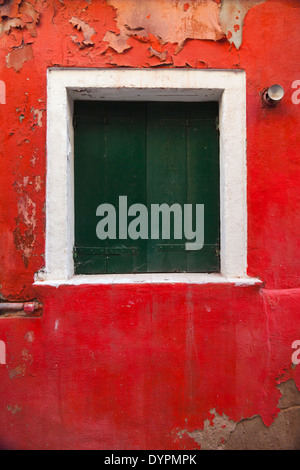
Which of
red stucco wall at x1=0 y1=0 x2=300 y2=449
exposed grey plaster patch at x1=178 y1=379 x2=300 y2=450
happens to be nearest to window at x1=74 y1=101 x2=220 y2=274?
red stucco wall at x1=0 y1=0 x2=300 y2=449

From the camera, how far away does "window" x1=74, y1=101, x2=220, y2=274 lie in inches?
92.7

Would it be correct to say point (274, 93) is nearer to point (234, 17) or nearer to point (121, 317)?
point (234, 17)

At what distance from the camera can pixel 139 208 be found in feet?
7.76

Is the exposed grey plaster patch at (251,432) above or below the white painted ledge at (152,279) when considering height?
below

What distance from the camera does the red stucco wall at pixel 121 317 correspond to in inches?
81.8

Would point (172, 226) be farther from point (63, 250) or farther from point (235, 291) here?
point (63, 250)

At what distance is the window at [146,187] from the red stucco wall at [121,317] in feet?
1.08

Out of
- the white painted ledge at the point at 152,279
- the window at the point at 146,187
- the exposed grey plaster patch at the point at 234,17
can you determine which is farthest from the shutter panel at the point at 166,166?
the exposed grey plaster patch at the point at 234,17

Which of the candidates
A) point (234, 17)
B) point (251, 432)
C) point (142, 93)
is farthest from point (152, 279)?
point (234, 17)

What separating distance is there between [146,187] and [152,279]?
840mm

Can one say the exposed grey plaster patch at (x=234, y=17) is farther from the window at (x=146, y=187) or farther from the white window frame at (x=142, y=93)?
the window at (x=146, y=187)

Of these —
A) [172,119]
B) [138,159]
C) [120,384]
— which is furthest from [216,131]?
[120,384]

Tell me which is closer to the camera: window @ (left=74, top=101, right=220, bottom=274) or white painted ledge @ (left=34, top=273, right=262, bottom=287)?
white painted ledge @ (left=34, top=273, right=262, bottom=287)

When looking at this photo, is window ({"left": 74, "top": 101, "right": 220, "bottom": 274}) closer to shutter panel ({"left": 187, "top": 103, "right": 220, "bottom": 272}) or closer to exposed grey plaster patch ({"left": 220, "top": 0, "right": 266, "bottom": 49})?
shutter panel ({"left": 187, "top": 103, "right": 220, "bottom": 272})
